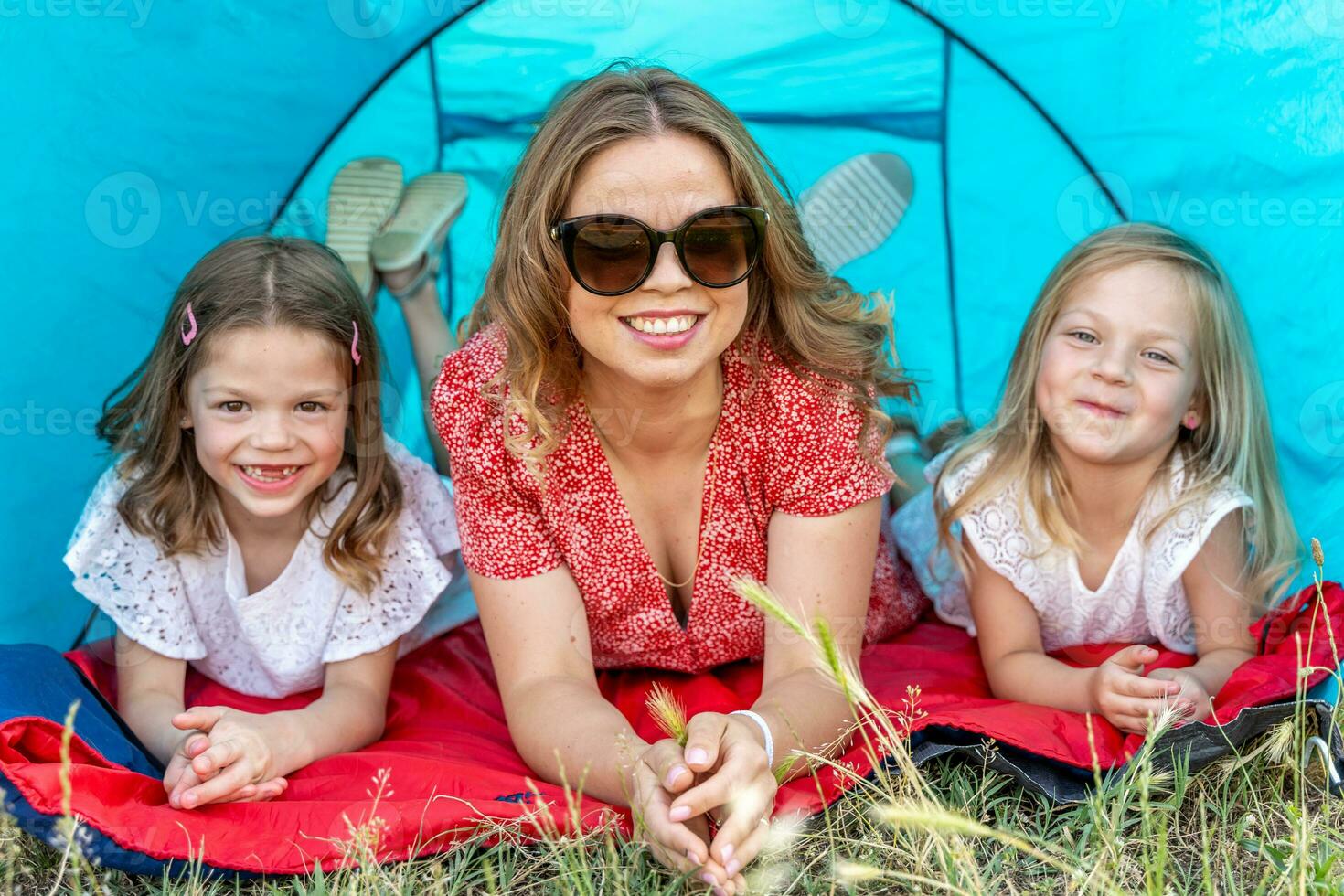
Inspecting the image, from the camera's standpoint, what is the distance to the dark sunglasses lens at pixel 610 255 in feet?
5.49

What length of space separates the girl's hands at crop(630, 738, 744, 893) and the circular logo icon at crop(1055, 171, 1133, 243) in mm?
1550

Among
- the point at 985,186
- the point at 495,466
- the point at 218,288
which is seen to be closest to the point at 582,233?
the point at 495,466

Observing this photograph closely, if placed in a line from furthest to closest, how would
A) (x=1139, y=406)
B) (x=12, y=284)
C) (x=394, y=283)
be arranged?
(x=394, y=283) < (x=12, y=284) < (x=1139, y=406)

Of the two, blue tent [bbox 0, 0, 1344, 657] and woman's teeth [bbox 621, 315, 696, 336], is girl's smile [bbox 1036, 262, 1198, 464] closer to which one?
blue tent [bbox 0, 0, 1344, 657]

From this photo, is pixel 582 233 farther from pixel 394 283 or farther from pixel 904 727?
pixel 394 283

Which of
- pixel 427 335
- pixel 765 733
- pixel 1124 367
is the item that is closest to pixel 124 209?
pixel 427 335

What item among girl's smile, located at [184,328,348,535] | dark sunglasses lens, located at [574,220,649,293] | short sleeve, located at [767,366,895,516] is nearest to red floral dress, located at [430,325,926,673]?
short sleeve, located at [767,366,895,516]

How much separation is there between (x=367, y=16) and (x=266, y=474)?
1.08m

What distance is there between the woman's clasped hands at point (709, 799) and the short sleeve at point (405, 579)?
0.71 metres

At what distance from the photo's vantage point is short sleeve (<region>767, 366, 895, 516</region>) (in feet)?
6.34

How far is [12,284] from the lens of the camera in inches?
87.7

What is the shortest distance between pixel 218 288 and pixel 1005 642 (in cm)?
135

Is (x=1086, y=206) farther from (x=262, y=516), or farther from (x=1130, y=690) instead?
(x=262, y=516)

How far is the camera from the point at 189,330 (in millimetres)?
2070
